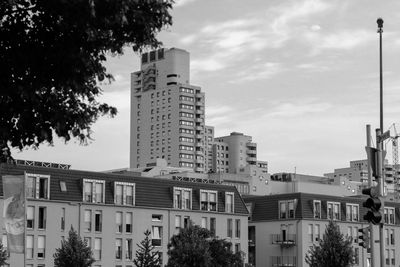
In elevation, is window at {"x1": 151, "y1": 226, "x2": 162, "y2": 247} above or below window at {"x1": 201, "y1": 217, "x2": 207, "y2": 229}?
below

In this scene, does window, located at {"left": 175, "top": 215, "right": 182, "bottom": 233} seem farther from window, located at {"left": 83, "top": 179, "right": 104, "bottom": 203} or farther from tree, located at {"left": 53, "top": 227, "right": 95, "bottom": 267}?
tree, located at {"left": 53, "top": 227, "right": 95, "bottom": 267}

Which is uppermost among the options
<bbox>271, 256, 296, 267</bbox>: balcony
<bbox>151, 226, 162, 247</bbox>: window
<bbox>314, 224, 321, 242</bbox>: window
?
<bbox>314, 224, 321, 242</bbox>: window

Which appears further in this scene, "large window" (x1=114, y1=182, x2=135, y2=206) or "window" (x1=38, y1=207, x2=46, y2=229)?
"large window" (x1=114, y1=182, x2=135, y2=206)

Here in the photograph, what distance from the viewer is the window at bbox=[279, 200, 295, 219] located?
11000 centimetres

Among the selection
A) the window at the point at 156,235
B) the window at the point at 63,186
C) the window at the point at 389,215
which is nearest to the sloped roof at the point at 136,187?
the window at the point at 63,186

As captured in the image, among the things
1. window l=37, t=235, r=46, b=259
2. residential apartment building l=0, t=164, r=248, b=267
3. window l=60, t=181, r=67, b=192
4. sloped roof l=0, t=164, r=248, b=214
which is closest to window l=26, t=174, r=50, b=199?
residential apartment building l=0, t=164, r=248, b=267

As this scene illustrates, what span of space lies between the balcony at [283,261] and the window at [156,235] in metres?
22.7

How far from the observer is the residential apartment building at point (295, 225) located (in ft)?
358

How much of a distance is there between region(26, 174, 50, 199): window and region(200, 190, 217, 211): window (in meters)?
21.8

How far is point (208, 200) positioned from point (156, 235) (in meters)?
9.64

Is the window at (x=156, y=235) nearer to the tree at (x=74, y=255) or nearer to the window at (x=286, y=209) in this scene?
the tree at (x=74, y=255)

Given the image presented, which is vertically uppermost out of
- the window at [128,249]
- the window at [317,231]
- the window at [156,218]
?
the window at [156,218]

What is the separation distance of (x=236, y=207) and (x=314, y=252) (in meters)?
21.7

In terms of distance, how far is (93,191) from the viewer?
8900 cm
